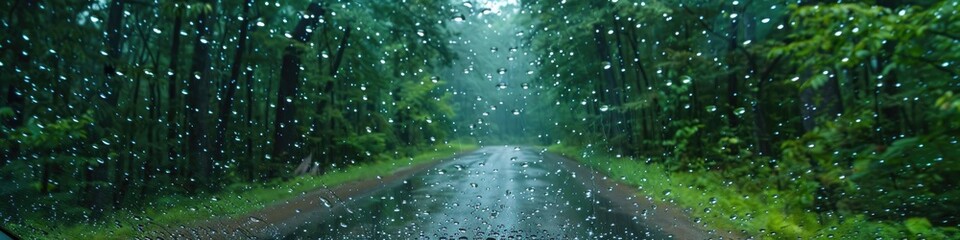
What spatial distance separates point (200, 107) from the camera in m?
5.70

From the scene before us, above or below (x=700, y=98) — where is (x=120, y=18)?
above

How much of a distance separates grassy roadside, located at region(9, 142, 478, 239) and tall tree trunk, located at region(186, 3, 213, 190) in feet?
0.65

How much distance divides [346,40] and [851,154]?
163 inches

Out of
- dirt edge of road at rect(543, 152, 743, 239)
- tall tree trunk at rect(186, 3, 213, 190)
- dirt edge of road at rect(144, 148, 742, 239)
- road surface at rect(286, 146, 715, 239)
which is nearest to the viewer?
tall tree trunk at rect(186, 3, 213, 190)

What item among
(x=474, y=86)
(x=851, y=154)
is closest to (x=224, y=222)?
(x=474, y=86)

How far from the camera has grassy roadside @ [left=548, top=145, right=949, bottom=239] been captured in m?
4.92

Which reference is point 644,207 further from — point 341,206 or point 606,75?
→ point 341,206

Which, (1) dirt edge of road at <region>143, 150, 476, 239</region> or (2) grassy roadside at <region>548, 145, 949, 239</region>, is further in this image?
(1) dirt edge of road at <region>143, 150, 476, 239</region>

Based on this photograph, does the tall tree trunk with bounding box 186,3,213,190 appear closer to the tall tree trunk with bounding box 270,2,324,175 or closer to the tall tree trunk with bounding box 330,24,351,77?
the tall tree trunk with bounding box 270,2,324,175

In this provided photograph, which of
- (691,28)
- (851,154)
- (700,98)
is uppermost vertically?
(691,28)

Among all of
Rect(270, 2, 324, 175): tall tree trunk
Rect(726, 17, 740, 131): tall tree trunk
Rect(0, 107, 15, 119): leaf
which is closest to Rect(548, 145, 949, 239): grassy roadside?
Rect(726, 17, 740, 131): tall tree trunk

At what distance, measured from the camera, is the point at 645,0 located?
20.4ft

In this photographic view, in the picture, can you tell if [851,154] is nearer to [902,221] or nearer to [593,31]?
[902,221]

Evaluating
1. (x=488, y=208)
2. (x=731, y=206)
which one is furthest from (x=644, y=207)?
(x=488, y=208)
